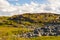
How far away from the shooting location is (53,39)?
120 m

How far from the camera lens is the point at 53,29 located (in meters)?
159

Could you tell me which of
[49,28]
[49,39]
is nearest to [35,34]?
[49,28]

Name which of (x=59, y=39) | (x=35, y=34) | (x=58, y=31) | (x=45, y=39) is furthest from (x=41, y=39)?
(x=58, y=31)

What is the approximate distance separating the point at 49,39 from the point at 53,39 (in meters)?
2.52

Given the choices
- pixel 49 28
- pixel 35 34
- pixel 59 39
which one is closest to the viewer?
pixel 59 39

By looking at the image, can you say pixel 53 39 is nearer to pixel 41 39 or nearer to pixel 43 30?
pixel 41 39

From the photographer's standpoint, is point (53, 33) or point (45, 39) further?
point (53, 33)

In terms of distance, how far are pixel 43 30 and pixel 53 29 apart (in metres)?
8.44

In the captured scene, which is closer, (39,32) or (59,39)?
(59,39)

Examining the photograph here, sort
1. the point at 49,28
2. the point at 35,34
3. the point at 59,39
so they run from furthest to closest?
the point at 49,28
the point at 35,34
the point at 59,39

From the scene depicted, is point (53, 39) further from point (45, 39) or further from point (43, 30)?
point (43, 30)

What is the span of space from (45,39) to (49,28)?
1530 inches

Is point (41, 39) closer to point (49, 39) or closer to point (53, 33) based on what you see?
point (49, 39)

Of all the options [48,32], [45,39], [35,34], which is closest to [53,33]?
[48,32]
